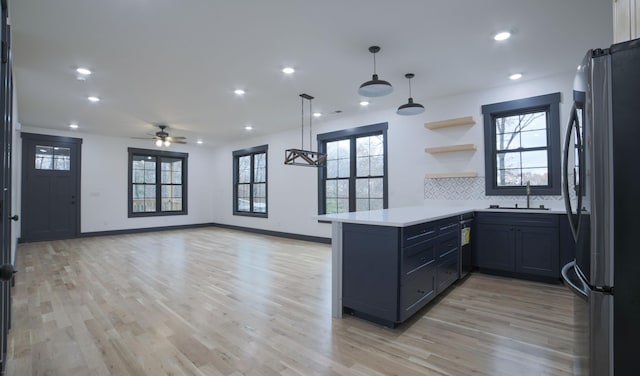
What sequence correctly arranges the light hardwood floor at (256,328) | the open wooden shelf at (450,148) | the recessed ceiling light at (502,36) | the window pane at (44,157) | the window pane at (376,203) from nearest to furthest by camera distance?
the light hardwood floor at (256,328) < the recessed ceiling light at (502,36) < the open wooden shelf at (450,148) < the window pane at (376,203) < the window pane at (44,157)

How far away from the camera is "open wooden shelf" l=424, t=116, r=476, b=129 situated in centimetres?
484

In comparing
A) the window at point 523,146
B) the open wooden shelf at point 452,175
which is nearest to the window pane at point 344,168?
the open wooden shelf at point 452,175

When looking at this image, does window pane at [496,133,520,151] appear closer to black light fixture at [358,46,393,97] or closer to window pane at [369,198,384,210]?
window pane at [369,198,384,210]

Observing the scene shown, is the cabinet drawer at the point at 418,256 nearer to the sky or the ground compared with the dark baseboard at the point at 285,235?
nearer to the sky

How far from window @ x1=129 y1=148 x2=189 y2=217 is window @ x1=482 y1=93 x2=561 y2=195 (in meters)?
8.53

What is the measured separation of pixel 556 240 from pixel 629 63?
3.33 meters

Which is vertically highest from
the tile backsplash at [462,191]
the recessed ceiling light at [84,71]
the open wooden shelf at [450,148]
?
the recessed ceiling light at [84,71]

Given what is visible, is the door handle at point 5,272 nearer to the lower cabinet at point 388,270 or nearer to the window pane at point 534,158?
the lower cabinet at point 388,270

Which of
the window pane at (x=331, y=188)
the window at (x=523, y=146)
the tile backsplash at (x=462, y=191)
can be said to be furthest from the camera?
the window pane at (x=331, y=188)

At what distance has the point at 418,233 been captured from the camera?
287 centimetres

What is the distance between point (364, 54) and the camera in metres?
3.62

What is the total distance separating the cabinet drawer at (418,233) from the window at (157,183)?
8.45 m

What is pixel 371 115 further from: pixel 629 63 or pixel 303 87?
pixel 629 63

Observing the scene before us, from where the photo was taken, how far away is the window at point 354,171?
20.2ft
